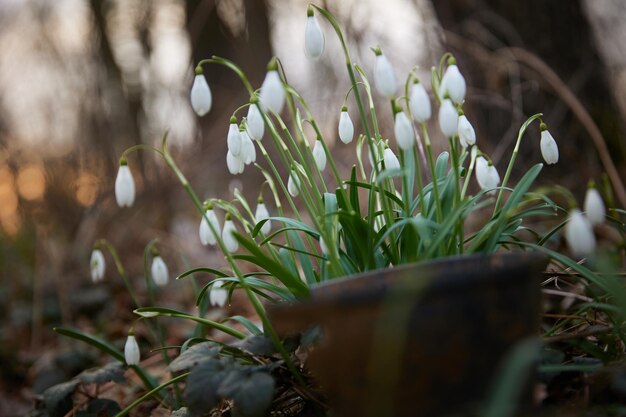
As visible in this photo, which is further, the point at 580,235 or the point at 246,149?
the point at 246,149

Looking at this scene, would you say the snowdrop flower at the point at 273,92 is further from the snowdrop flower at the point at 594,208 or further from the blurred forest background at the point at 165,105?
the blurred forest background at the point at 165,105

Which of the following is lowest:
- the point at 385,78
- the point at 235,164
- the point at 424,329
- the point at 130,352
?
the point at 130,352

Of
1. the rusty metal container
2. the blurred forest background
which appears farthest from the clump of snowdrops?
the blurred forest background

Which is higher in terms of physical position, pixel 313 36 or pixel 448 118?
pixel 313 36

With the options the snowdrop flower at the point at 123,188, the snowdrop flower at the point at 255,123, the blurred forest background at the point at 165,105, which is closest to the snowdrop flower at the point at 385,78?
the snowdrop flower at the point at 255,123

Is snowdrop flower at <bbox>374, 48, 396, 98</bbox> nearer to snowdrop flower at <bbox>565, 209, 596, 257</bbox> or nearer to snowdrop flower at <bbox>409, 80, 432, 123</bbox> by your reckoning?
snowdrop flower at <bbox>409, 80, 432, 123</bbox>

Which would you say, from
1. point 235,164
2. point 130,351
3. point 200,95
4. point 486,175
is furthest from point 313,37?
point 130,351

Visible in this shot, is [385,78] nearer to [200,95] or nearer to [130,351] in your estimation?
[200,95]

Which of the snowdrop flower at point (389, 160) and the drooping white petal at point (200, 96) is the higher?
the drooping white petal at point (200, 96)
